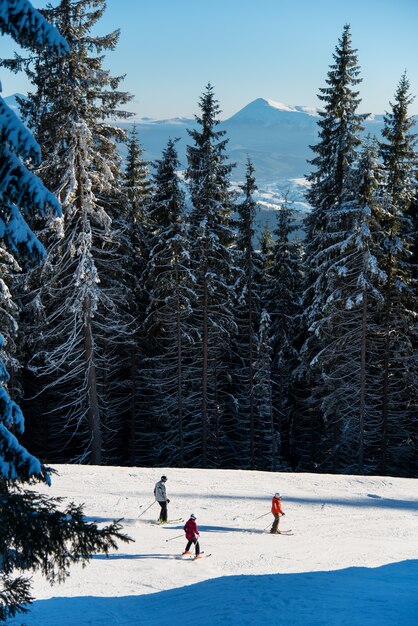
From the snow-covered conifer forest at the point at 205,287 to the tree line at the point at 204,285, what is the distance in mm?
105

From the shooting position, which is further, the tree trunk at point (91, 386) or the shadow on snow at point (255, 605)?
the tree trunk at point (91, 386)

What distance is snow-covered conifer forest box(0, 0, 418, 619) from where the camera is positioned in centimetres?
2112

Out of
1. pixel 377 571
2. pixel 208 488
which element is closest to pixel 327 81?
pixel 208 488

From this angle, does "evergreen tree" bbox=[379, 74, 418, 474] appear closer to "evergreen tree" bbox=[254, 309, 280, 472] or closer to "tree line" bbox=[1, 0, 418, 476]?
"tree line" bbox=[1, 0, 418, 476]

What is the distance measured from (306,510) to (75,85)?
17.1m

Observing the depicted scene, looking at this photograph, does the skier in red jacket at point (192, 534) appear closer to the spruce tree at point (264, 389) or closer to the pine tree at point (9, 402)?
the pine tree at point (9, 402)

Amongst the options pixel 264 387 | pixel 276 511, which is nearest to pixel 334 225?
pixel 264 387

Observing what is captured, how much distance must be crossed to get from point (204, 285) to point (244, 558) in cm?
1599

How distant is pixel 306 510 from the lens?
1922 centimetres

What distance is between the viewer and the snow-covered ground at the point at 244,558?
40.1 feet

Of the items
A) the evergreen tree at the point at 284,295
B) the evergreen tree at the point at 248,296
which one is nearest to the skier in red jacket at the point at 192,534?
the evergreen tree at the point at 248,296

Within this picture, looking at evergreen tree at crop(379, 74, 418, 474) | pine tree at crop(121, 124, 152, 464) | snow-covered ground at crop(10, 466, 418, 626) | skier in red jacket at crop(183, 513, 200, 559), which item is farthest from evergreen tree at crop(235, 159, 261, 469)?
skier in red jacket at crop(183, 513, 200, 559)

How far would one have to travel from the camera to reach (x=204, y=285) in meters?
28.9

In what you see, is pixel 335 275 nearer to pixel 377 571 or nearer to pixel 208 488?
pixel 208 488
